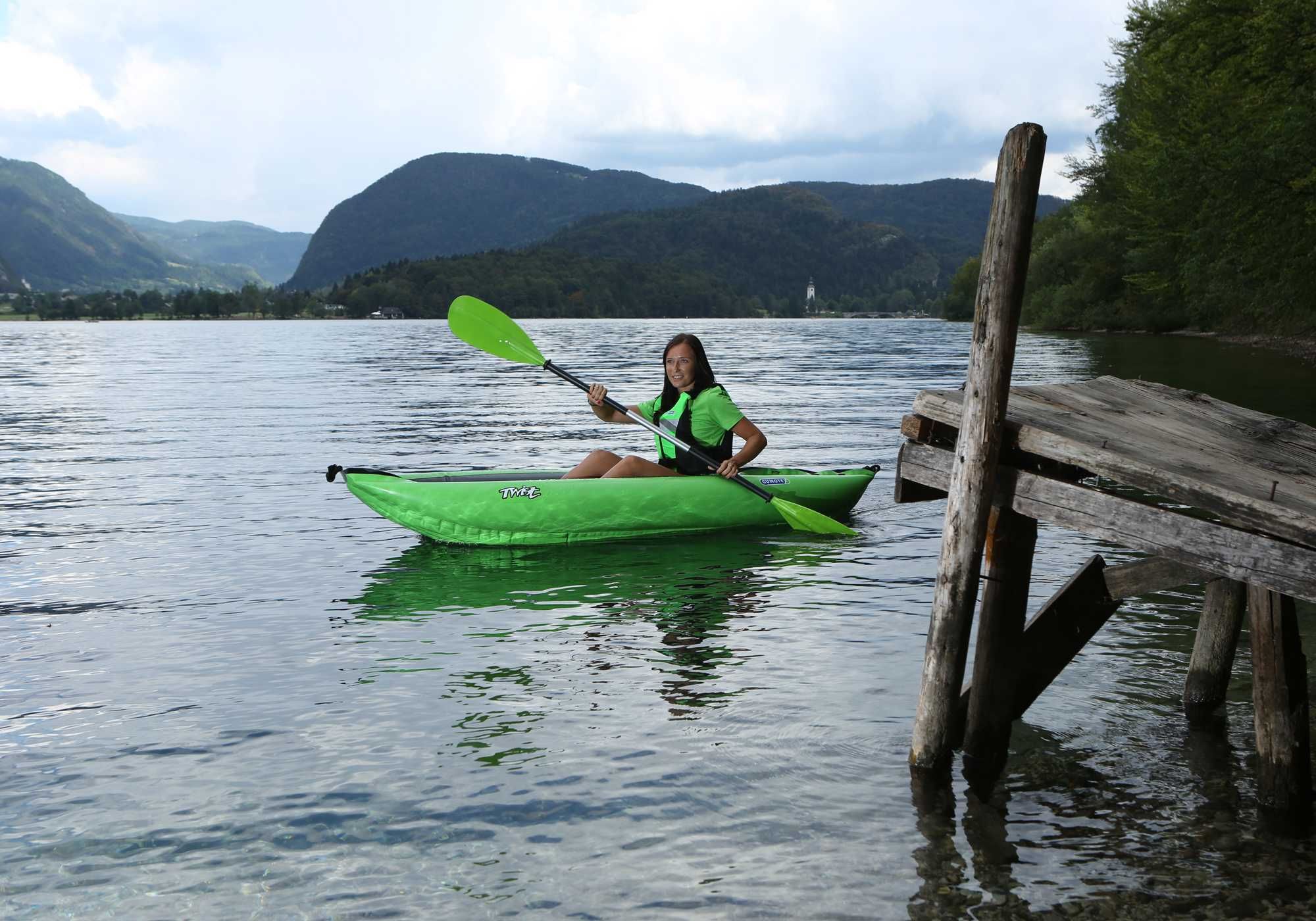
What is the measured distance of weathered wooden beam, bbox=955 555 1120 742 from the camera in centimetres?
486

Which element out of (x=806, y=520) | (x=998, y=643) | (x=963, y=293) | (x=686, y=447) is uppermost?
(x=963, y=293)

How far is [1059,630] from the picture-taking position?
16.3ft

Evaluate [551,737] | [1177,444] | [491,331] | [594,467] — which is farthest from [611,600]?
[1177,444]

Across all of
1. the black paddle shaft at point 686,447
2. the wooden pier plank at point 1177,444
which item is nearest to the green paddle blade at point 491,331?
the black paddle shaft at point 686,447

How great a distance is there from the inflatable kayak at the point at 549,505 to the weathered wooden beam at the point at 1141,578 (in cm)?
548

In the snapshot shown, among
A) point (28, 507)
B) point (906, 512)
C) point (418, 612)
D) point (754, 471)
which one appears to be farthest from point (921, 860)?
point (28, 507)

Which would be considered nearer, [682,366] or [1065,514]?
[1065,514]

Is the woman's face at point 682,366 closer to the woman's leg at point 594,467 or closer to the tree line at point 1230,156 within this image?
the woman's leg at point 594,467

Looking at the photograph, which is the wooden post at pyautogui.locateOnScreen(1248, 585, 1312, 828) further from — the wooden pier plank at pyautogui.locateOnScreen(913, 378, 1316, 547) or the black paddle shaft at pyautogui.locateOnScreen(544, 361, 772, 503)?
the black paddle shaft at pyautogui.locateOnScreen(544, 361, 772, 503)

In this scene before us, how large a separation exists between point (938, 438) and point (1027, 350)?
1666 inches

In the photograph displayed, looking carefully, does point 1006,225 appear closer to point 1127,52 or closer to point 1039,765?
point 1039,765

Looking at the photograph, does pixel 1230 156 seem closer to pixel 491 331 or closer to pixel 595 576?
pixel 491 331

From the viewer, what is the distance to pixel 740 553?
9766 millimetres

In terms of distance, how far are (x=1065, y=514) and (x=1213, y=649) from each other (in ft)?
6.09
